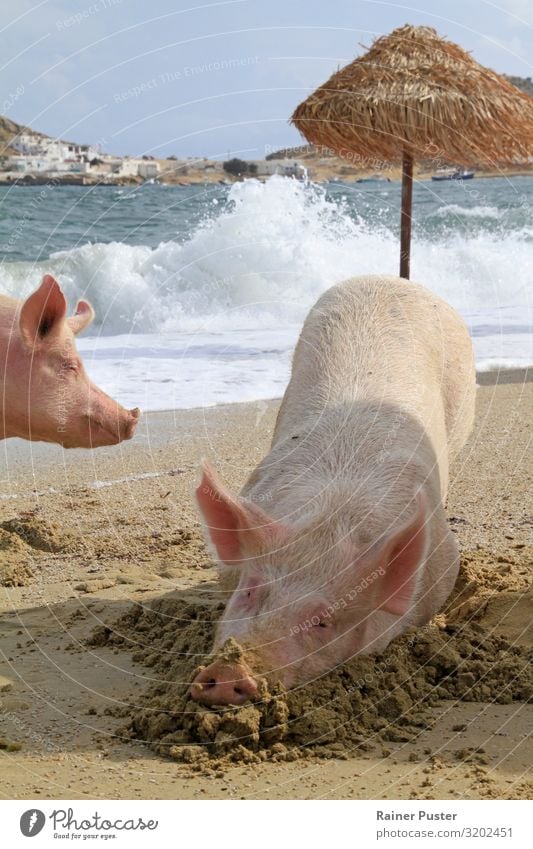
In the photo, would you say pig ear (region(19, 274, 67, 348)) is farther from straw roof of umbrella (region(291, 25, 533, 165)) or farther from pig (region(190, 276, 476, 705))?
straw roof of umbrella (region(291, 25, 533, 165))

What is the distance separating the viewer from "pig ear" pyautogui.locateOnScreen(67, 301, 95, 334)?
7234 mm

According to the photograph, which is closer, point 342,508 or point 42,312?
point 342,508

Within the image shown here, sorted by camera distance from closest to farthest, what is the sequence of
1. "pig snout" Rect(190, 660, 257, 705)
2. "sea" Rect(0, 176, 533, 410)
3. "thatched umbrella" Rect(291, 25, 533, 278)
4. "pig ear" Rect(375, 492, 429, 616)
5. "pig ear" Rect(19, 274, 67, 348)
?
"pig snout" Rect(190, 660, 257, 705) → "pig ear" Rect(375, 492, 429, 616) → "pig ear" Rect(19, 274, 67, 348) → "thatched umbrella" Rect(291, 25, 533, 278) → "sea" Rect(0, 176, 533, 410)

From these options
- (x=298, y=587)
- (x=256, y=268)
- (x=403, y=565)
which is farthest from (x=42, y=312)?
(x=256, y=268)

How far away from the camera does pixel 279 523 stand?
4.84 meters

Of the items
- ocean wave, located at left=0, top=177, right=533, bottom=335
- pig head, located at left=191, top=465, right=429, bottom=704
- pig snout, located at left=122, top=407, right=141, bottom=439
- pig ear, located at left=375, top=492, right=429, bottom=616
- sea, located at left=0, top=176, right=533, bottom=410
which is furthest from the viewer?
ocean wave, located at left=0, top=177, right=533, bottom=335

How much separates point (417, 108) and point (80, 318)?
601 centimetres

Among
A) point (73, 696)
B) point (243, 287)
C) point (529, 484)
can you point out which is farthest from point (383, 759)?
point (243, 287)

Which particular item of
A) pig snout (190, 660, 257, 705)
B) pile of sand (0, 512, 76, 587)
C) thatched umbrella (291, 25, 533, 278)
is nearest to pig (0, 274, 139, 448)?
pile of sand (0, 512, 76, 587)

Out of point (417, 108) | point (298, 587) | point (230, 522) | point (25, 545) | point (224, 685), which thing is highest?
point (417, 108)

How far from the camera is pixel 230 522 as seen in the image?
192 inches

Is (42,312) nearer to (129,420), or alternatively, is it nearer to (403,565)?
(129,420)

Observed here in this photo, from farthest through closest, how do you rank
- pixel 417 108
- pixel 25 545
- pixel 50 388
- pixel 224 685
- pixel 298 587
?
pixel 417 108, pixel 25 545, pixel 50 388, pixel 298 587, pixel 224 685

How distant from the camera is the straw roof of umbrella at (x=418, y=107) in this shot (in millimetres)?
11789
